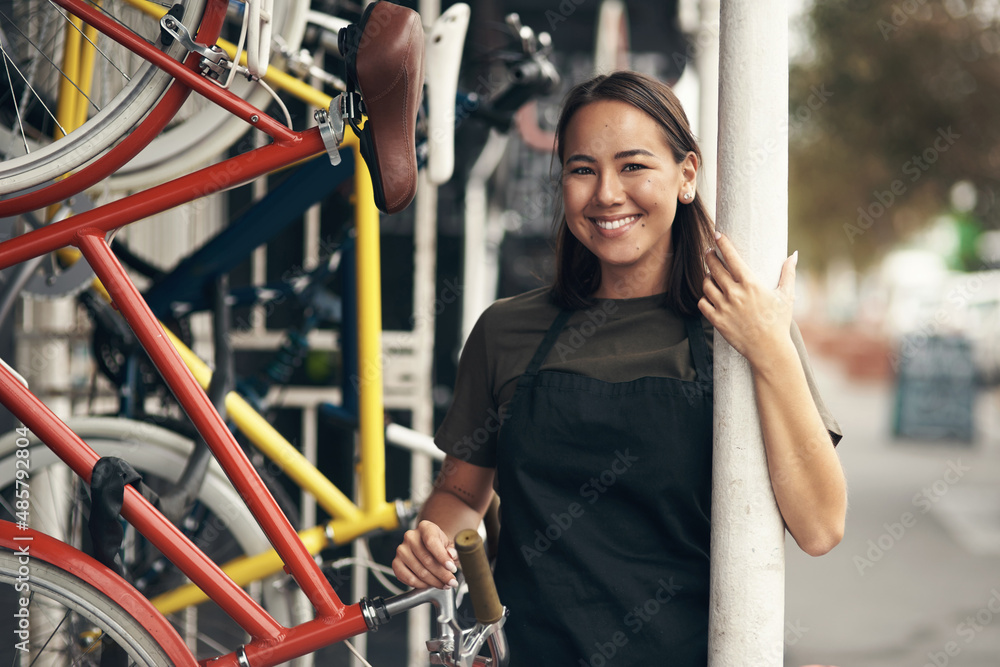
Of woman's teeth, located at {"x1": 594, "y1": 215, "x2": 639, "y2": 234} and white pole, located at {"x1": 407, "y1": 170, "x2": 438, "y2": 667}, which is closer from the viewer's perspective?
woman's teeth, located at {"x1": 594, "y1": 215, "x2": 639, "y2": 234}

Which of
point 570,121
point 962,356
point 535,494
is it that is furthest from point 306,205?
point 962,356

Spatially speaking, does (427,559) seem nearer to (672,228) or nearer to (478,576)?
(478,576)

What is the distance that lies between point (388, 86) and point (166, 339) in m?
0.60

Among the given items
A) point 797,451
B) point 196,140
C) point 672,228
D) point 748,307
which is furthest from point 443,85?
point 797,451

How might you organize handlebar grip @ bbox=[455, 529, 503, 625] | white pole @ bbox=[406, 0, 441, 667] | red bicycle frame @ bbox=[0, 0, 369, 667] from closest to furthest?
handlebar grip @ bbox=[455, 529, 503, 625] < red bicycle frame @ bbox=[0, 0, 369, 667] < white pole @ bbox=[406, 0, 441, 667]

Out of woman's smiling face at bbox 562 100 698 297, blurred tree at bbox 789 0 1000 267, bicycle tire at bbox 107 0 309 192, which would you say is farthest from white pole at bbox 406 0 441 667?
blurred tree at bbox 789 0 1000 267

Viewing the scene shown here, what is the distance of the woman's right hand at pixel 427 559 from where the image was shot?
1531mm

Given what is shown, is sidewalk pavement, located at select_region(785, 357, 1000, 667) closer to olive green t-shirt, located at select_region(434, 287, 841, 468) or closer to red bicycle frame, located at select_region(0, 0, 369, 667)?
olive green t-shirt, located at select_region(434, 287, 841, 468)

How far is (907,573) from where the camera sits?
5691 millimetres

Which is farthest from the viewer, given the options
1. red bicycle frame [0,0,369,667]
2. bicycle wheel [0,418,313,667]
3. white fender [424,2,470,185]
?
white fender [424,2,470,185]

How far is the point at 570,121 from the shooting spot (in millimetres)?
1759

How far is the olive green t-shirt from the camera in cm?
165

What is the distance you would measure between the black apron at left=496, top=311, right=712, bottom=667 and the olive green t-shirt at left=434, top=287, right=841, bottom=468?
0.12ft

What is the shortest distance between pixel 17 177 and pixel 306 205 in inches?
36.1
